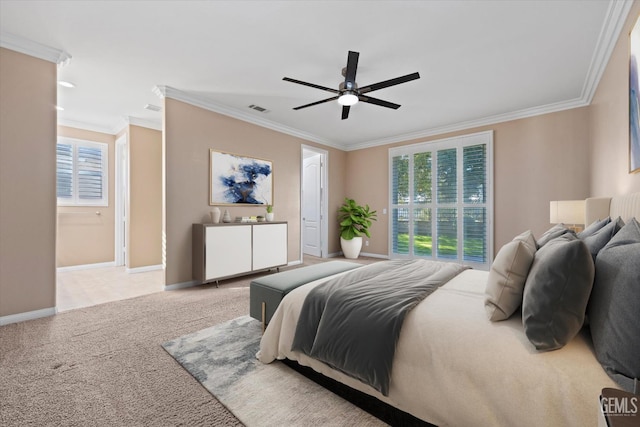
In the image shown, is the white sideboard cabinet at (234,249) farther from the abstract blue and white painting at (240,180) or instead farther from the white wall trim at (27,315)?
the white wall trim at (27,315)

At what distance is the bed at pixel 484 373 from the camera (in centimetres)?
100

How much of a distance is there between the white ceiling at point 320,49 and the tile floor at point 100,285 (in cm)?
274

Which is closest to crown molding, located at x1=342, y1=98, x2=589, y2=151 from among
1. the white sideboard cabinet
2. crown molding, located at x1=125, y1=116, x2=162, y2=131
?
the white sideboard cabinet

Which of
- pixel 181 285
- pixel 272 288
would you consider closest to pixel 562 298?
pixel 272 288

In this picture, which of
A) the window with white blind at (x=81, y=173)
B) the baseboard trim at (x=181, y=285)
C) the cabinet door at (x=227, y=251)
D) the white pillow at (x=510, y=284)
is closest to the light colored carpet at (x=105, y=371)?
the baseboard trim at (x=181, y=285)

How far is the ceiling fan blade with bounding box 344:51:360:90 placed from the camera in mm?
2441

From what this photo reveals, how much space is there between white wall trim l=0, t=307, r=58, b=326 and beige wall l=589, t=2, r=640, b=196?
5403 mm

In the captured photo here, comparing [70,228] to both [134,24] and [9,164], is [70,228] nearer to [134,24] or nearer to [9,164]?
[9,164]

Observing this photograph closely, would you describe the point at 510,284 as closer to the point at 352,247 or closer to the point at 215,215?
the point at 215,215

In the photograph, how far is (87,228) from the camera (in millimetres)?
5211

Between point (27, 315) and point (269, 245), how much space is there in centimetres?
286

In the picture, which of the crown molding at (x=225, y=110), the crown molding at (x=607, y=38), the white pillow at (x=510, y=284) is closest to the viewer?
the white pillow at (x=510, y=284)

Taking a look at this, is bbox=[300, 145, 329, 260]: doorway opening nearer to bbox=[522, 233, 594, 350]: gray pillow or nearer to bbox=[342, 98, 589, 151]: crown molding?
bbox=[342, 98, 589, 151]: crown molding

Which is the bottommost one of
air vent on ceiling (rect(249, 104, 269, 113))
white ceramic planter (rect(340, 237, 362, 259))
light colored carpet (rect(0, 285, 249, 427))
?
light colored carpet (rect(0, 285, 249, 427))
